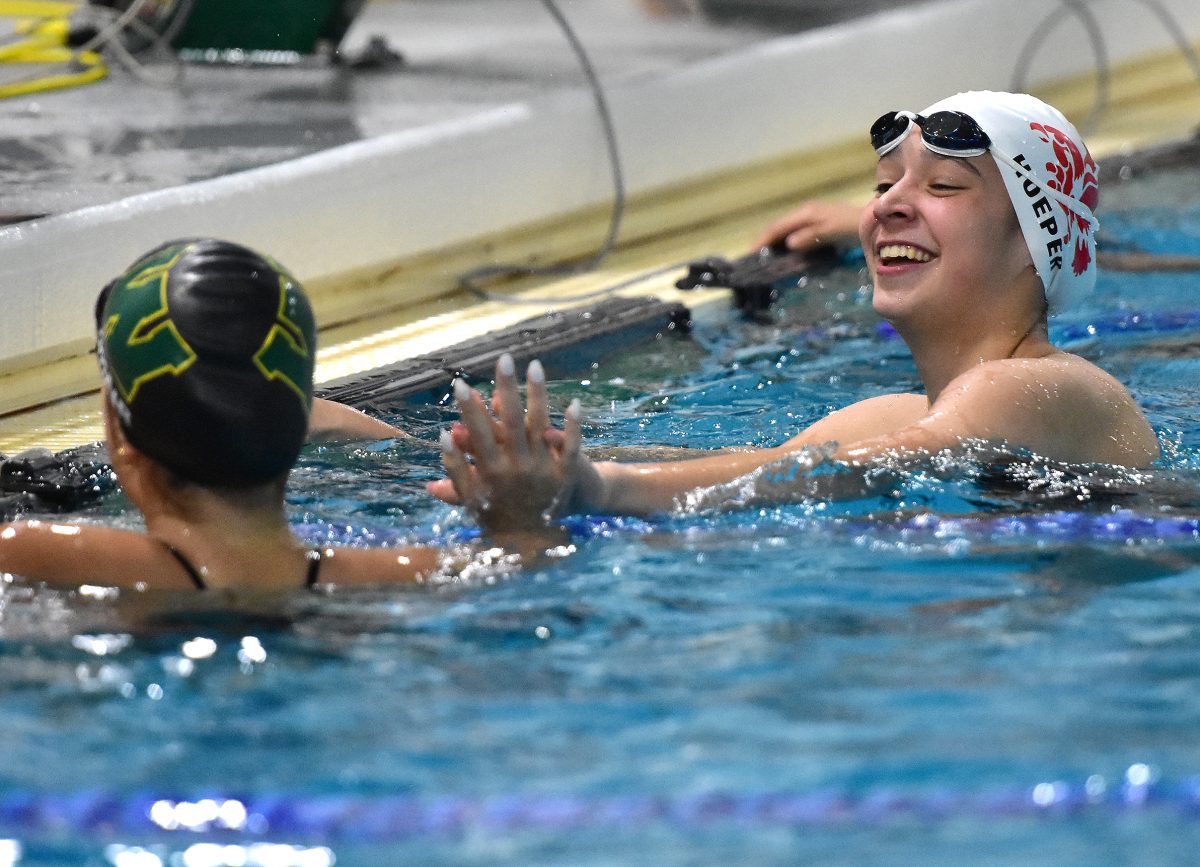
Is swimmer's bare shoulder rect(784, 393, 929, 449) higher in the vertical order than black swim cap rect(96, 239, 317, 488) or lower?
lower

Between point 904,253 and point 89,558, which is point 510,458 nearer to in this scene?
point 89,558

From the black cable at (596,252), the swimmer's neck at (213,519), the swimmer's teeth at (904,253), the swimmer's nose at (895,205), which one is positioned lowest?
the black cable at (596,252)

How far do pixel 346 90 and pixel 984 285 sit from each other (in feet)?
14.0

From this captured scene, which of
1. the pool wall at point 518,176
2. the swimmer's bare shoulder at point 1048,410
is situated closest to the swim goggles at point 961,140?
the swimmer's bare shoulder at point 1048,410

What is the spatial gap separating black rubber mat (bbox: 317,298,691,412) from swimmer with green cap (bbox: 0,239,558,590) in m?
1.61

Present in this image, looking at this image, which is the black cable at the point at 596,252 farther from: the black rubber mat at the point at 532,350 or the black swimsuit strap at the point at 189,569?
the black swimsuit strap at the point at 189,569

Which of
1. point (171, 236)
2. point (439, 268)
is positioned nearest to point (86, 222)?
point (171, 236)

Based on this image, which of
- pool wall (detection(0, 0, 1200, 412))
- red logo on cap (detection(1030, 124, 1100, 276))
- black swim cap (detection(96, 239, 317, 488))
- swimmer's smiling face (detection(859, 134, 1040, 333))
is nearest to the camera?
black swim cap (detection(96, 239, 317, 488))

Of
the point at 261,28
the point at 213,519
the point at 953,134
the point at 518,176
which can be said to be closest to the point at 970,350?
the point at 953,134

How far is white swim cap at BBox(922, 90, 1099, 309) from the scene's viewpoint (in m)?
3.75

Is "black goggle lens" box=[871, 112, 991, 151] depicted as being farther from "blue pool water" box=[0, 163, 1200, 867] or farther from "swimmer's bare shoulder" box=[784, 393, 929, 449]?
"blue pool water" box=[0, 163, 1200, 867]

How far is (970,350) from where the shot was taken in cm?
379

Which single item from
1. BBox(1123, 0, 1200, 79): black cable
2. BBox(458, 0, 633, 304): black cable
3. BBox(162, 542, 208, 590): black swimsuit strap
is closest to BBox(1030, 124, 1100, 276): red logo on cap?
BBox(162, 542, 208, 590): black swimsuit strap

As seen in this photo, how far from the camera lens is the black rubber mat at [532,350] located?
4.65m
